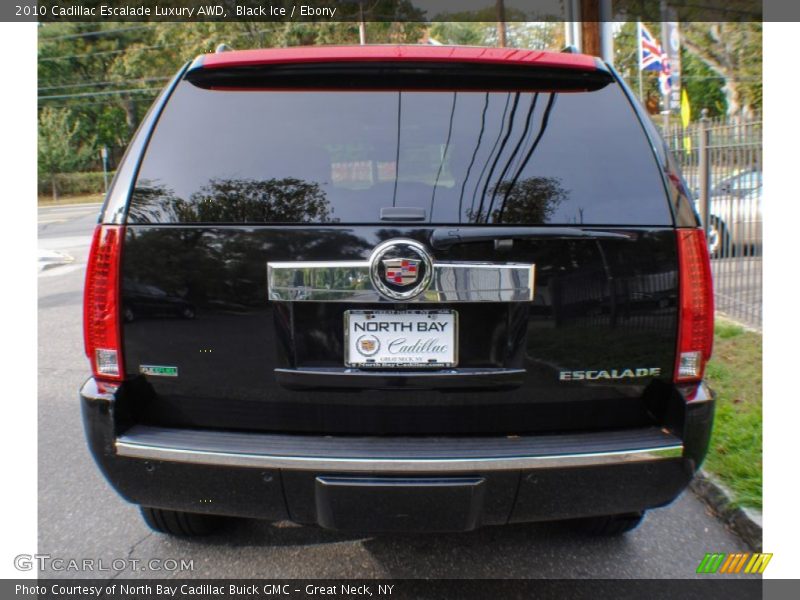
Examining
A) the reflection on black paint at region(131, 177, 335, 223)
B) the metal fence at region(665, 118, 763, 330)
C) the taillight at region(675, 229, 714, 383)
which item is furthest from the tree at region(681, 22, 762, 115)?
the reflection on black paint at region(131, 177, 335, 223)

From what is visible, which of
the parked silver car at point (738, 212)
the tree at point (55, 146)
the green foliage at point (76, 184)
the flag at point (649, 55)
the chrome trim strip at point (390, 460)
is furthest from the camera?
the green foliage at point (76, 184)

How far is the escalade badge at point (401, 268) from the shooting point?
1909 millimetres

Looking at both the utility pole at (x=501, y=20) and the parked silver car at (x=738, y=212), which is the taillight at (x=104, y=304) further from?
the utility pole at (x=501, y=20)

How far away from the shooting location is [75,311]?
8469mm

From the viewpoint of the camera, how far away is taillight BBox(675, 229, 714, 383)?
2020mm

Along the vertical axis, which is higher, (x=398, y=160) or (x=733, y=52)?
Result: (x=733, y=52)

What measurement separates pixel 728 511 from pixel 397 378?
2.03 m

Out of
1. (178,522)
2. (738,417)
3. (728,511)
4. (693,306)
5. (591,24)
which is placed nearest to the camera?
(693,306)

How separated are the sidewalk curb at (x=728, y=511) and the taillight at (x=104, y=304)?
280 cm

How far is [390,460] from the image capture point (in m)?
1.90

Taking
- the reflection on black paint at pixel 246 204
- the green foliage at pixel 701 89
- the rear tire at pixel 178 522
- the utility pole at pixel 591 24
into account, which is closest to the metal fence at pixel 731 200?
the utility pole at pixel 591 24

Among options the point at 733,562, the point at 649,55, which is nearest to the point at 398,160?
the point at 733,562

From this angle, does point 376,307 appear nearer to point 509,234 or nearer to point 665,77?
point 509,234

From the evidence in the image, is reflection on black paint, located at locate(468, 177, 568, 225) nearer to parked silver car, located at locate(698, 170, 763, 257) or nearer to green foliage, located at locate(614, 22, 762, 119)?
parked silver car, located at locate(698, 170, 763, 257)
